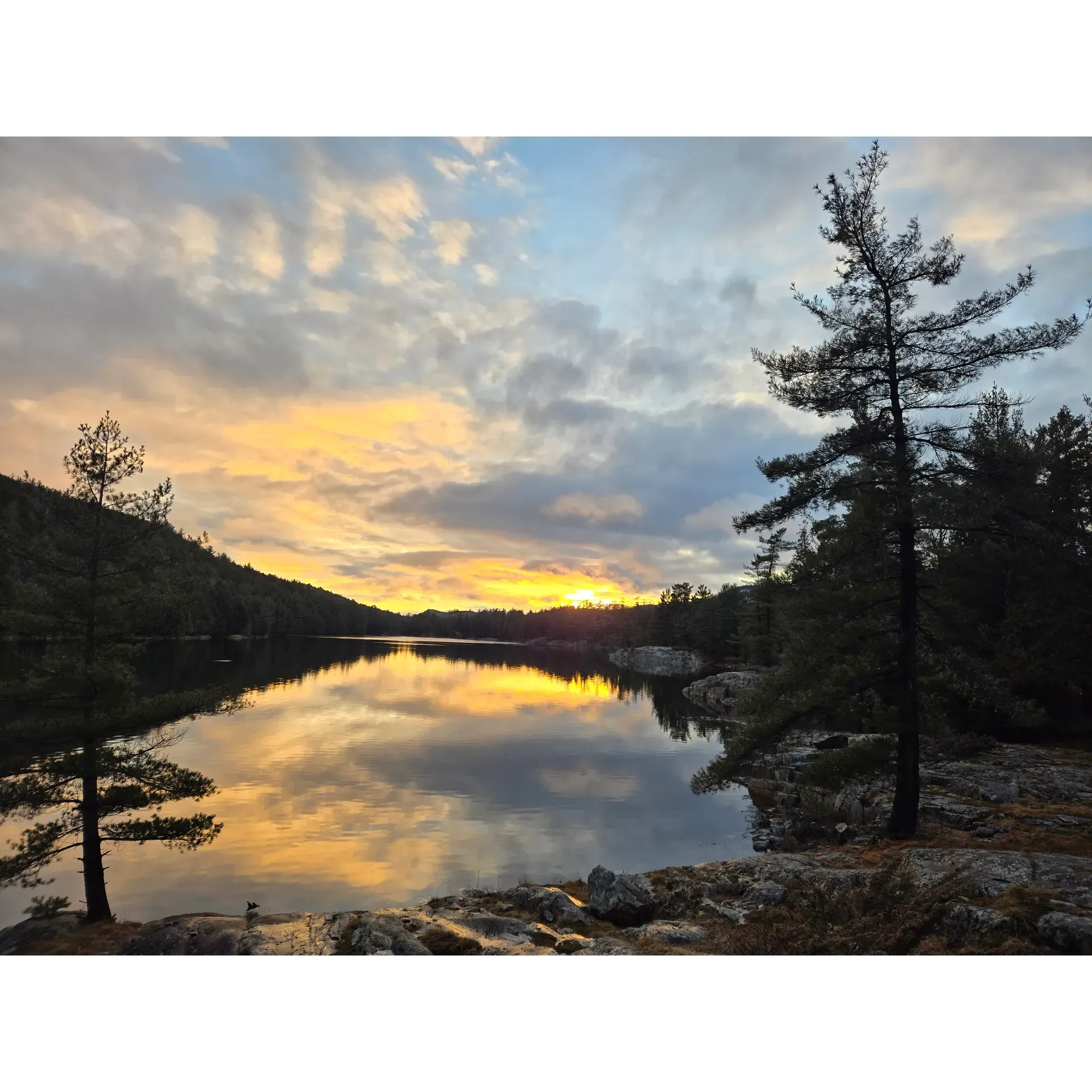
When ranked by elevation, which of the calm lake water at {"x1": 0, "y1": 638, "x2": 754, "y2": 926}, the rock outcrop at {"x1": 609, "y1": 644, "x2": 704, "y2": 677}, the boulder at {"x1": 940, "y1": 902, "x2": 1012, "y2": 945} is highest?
the boulder at {"x1": 940, "y1": 902, "x2": 1012, "y2": 945}

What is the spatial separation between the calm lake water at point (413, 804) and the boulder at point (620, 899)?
18.1 ft

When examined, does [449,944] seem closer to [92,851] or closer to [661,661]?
[92,851]

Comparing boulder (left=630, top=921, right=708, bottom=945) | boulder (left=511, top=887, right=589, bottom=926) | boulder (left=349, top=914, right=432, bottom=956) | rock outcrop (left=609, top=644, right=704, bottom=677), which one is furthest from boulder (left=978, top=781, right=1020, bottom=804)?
rock outcrop (left=609, top=644, right=704, bottom=677)

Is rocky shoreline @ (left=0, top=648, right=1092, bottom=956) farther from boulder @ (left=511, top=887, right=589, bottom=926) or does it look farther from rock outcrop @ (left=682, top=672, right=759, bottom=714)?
rock outcrop @ (left=682, top=672, right=759, bottom=714)

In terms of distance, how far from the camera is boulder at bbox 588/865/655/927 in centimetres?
1288

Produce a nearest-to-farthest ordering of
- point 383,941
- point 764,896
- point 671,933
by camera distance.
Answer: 1. point 383,941
2. point 671,933
3. point 764,896

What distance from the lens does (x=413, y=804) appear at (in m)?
26.9

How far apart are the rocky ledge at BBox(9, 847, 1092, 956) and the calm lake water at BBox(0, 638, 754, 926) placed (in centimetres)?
422

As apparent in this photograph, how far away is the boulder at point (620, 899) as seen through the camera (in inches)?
507

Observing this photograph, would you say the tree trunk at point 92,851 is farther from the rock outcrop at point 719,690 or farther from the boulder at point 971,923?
the rock outcrop at point 719,690

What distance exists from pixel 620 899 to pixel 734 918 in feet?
9.05

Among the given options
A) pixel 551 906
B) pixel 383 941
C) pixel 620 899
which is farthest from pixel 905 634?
pixel 383 941

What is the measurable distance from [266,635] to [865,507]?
8380 inches

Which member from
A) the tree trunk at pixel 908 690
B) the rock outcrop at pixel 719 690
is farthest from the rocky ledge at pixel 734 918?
the rock outcrop at pixel 719 690
